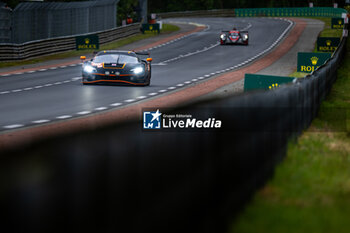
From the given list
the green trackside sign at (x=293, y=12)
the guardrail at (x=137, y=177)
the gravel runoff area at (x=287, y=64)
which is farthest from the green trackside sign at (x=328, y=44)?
the green trackside sign at (x=293, y=12)

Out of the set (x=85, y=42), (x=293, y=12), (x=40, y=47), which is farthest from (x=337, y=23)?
(x=293, y=12)

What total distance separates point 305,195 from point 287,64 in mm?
34046

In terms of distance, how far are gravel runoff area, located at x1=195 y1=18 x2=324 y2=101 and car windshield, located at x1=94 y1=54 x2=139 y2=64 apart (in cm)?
342

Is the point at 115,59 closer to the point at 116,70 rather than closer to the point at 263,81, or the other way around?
the point at 116,70

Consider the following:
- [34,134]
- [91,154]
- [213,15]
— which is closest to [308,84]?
[34,134]

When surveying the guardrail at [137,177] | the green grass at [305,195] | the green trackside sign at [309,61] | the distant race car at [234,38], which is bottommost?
the distant race car at [234,38]

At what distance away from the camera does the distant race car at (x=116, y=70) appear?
26.4 m

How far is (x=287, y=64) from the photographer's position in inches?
1596

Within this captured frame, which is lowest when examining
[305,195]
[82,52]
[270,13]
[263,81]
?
[270,13]

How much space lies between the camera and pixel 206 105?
6562mm

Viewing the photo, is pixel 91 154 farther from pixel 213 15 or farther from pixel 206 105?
pixel 213 15

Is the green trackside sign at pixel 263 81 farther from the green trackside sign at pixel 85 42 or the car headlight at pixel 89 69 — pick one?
the green trackside sign at pixel 85 42

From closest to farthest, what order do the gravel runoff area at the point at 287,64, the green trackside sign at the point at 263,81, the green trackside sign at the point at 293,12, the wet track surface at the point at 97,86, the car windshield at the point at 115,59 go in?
1. the green trackside sign at the point at 263,81
2. the wet track surface at the point at 97,86
3. the gravel runoff area at the point at 287,64
4. the car windshield at the point at 115,59
5. the green trackside sign at the point at 293,12

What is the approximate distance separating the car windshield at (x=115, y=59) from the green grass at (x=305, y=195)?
1554 cm
